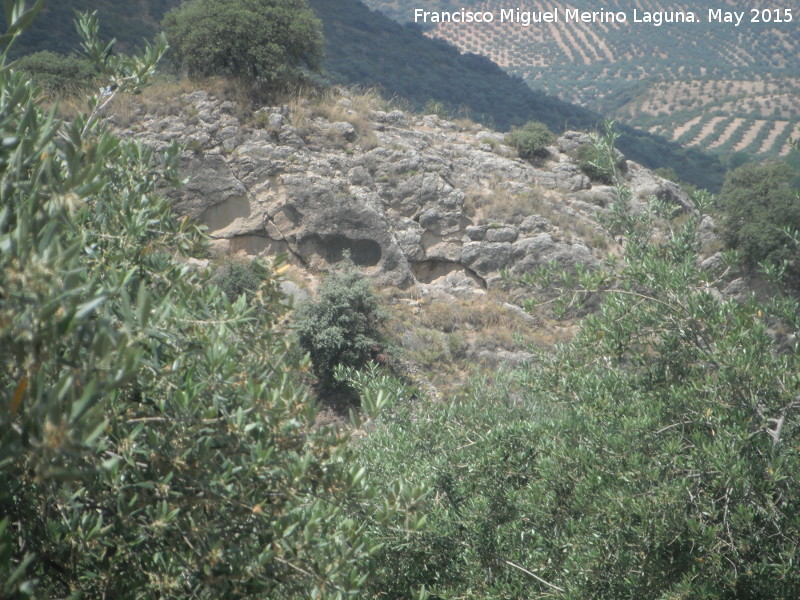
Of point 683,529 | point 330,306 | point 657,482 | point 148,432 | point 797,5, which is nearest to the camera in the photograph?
point 148,432

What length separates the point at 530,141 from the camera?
19.0 m

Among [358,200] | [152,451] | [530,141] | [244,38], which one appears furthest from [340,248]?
[152,451]

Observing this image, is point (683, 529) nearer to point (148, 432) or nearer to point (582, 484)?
point (582, 484)

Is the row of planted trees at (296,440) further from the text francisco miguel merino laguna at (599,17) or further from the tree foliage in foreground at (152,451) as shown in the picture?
the text francisco miguel merino laguna at (599,17)

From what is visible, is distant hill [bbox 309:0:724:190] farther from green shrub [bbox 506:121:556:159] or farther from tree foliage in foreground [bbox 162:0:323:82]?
tree foliage in foreground [bbox 162:0:323:82]

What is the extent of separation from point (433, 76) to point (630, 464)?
141 ft

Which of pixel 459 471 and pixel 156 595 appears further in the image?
pixel 459 471

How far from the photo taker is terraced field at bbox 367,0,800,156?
56.2 metres

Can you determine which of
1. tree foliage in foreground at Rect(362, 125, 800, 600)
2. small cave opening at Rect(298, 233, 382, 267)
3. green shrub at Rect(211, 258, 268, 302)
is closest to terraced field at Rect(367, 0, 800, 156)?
small cave opening at Rect(298, 233, 382, 267)

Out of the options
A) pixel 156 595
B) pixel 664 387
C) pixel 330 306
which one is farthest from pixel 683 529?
pixel 330 306

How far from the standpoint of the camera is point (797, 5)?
233ft

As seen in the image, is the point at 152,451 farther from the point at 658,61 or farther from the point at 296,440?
the point at 658,61

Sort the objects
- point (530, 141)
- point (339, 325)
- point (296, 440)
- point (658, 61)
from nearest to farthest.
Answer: point (296, 440), point (339, 325), point (530, 141), point (658, 61)

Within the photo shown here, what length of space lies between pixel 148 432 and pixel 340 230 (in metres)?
13.0
